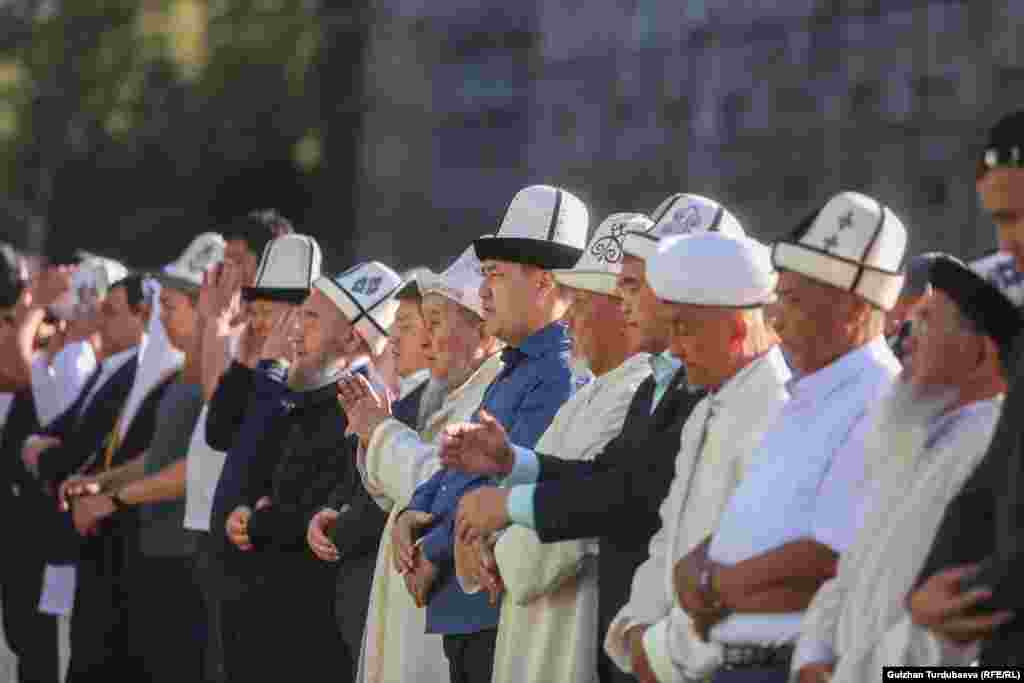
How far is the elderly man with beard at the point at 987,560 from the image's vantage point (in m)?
4.59

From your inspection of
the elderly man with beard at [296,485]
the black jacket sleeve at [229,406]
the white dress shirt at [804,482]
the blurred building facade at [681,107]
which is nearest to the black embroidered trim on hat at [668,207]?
the white dress shirt at [804,482]

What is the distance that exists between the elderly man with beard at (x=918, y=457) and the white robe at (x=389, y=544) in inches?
102

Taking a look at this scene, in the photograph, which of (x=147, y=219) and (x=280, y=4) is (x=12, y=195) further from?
(x=280, y=4)

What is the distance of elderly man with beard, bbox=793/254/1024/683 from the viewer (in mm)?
4973

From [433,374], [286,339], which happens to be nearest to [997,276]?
[433,374]

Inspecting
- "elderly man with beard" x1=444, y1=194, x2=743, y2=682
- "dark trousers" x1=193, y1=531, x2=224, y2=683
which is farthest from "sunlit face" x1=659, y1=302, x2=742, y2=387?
"dark trousers" x1=193, y1=531, x2=224, y2=683

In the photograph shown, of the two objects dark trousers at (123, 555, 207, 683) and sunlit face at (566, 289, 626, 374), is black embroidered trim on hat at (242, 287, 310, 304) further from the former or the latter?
sunlit face at (566, 289, 626, 374)

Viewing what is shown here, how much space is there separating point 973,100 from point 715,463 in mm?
18792

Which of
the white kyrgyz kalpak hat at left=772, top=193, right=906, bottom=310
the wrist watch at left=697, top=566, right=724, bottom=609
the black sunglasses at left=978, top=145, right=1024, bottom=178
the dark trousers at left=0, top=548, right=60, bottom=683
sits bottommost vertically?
the dark trousers at left=0, top=548, right=60, bottom=683

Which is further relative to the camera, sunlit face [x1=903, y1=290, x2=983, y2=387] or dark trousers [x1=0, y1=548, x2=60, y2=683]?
dark trousers [x1=0, y1=548, x2=60, y2=683]

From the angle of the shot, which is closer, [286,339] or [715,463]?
[715,463]

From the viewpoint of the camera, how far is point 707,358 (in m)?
5.89

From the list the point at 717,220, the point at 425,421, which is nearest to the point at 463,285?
the point at 425,421

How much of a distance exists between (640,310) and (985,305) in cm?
156
